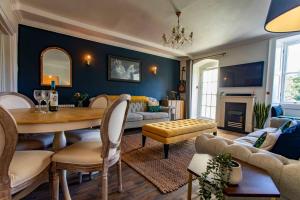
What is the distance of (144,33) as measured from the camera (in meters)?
3.96

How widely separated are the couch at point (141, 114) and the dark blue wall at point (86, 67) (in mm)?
477

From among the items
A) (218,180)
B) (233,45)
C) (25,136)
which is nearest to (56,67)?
(25,136)

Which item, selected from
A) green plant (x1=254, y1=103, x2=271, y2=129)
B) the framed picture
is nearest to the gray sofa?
the framed picture

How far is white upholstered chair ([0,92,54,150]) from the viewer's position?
157 centimetres

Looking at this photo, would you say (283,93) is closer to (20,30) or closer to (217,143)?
(217,143)

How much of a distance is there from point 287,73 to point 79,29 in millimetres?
5390

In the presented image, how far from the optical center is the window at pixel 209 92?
5631 millimetres

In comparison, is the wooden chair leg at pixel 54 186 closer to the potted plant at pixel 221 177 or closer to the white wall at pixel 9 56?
the potted plant at pixel 221 177

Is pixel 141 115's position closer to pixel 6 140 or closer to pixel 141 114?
pixel 141 114

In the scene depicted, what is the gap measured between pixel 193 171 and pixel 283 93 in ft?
14.4

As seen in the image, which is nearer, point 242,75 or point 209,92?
point 242,75

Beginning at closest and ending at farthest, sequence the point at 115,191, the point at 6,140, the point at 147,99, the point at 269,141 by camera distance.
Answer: the point at 6,140 → the point at 269,141 → the point at 115,191 → the point at 147,99

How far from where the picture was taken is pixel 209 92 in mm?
5859

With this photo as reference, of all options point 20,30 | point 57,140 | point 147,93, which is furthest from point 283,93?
point 20,30
